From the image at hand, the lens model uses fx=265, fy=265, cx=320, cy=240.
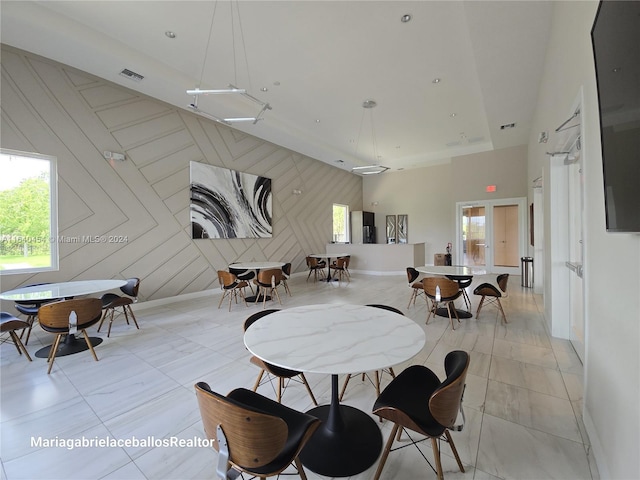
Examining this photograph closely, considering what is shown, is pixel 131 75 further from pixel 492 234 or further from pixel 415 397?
pixel 492 234

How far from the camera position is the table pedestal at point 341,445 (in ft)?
5.19

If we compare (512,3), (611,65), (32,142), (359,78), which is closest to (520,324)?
(611,65)

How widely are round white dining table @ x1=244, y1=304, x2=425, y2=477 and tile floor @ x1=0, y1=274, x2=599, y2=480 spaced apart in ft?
0.41

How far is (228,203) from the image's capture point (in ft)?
21.8

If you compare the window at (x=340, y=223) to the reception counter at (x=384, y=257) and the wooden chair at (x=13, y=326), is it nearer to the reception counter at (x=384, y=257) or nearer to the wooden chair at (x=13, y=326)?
the reception counter at (x=384, y=257)

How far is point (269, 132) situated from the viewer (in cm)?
683

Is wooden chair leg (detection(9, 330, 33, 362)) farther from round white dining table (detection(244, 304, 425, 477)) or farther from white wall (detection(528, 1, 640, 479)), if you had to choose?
white wall (detection(528, 1, 640, 479))

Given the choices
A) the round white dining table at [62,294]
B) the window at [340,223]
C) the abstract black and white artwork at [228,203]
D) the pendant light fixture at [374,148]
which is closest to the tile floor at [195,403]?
the round white dining table at [62,294]

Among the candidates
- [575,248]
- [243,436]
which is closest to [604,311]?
[243,436]

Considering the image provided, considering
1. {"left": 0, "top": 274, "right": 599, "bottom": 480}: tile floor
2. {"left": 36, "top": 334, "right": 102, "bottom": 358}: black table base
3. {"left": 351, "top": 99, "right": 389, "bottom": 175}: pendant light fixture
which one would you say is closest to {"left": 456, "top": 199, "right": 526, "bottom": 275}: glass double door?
{"left": 351, "top": 99, "right": 389, "bottom": 175}: pendant light fixture

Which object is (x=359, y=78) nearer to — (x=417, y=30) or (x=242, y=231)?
(x=417, y=30)

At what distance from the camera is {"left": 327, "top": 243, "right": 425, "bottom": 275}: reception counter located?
8.52 metres

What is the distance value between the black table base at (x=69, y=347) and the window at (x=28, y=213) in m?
1.39

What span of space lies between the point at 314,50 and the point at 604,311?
4652mm
